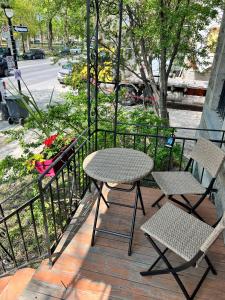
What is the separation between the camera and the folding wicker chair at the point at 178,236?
1.68 metres

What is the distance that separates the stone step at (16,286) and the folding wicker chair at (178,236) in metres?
1.14

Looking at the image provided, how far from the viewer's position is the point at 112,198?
2.87 m

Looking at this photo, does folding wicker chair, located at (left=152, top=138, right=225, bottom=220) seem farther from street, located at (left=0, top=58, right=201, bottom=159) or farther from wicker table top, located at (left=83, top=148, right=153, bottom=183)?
street, located at (left=0, top=58, right=201, bottom=159)

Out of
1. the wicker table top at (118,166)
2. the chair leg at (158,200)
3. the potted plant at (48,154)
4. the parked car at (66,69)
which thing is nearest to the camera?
the wicker table top at (118,166)

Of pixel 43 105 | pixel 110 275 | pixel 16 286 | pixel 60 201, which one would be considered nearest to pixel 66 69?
pixel 43 105

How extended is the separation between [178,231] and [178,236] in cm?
5

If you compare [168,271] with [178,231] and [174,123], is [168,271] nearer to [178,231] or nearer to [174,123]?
[178,231]

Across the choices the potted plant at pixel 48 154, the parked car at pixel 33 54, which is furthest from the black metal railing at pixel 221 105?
the parked car at pixel 33 54

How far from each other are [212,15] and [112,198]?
367cm

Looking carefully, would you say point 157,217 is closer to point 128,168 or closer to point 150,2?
point 128,168

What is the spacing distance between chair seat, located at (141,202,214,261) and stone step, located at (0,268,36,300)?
4.02 ft

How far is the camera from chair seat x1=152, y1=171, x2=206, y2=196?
2.29m

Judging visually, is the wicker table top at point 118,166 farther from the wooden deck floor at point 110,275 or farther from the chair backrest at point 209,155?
the wooden deck floor at point 110,275

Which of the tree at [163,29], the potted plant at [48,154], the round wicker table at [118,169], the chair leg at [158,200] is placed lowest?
the chair leg at [158,200]
